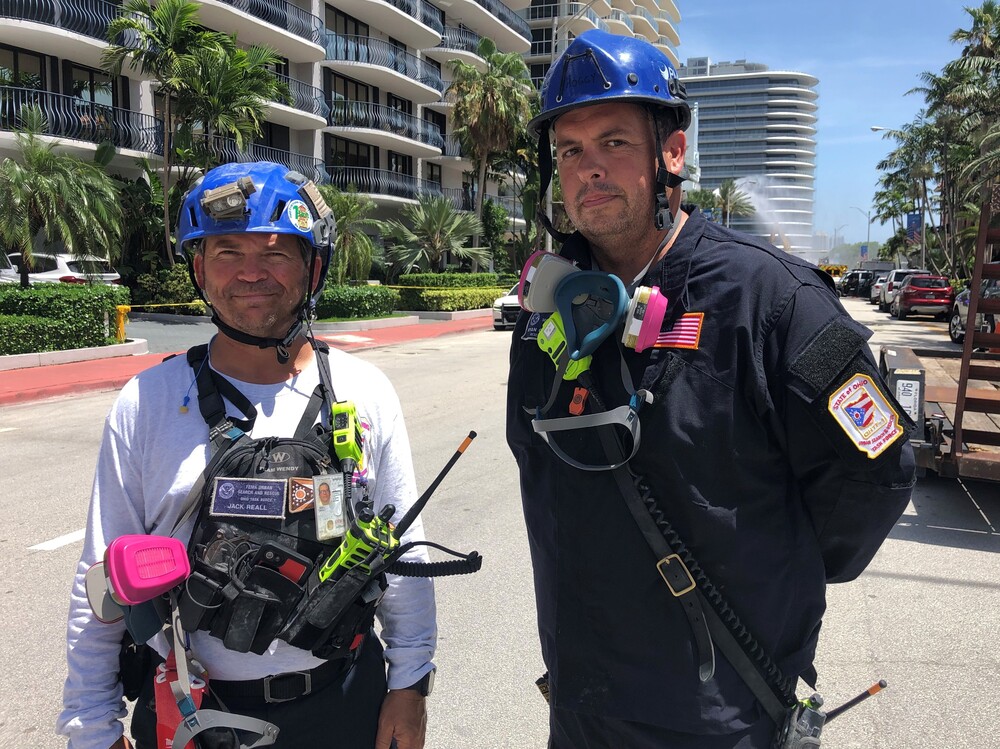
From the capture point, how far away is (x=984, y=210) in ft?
18.0

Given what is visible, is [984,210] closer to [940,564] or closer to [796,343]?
[940,564]

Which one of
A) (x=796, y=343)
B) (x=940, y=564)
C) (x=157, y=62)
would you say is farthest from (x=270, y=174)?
(x=157, y=62)

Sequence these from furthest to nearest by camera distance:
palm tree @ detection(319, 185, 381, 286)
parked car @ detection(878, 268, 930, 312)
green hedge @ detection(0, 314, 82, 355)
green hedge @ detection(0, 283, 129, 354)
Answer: parked car @ detection(878, 268, 930, 312) < palm tree @ detection(319, 185, 381, 286) < green hedge @ detection(0, 283, 129, 354) < green hedge @ detection(0, 314, 82, 355)

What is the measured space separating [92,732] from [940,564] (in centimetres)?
509

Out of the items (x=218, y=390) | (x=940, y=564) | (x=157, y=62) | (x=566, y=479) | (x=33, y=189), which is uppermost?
(x=157, y=62)

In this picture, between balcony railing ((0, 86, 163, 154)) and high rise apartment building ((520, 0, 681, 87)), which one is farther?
high rise apartment building ((520, 0, 681, 87))

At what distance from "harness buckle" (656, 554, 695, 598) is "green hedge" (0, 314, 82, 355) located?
1381 centimetres

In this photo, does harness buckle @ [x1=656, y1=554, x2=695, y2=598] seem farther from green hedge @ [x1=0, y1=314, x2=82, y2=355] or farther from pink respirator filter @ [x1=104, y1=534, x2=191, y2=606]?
green hedge @ [x1=0, y1=314, x2=82, y2=355]

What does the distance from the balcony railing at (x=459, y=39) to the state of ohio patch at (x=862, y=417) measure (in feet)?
137

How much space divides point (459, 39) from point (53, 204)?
102 ft

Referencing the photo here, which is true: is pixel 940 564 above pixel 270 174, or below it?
below

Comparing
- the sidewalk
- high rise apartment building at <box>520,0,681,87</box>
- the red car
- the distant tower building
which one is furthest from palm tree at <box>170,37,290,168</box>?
the distant tower building

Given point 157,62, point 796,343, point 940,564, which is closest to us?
point 796,343

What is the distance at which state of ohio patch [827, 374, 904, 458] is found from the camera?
1.53m
